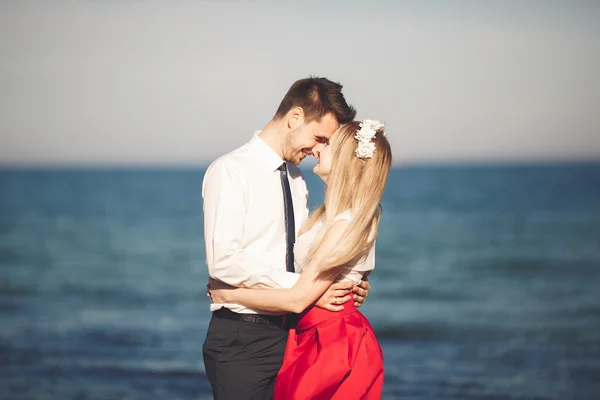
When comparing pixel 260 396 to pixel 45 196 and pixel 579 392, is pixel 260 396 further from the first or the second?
pixel 45 196

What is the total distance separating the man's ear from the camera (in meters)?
3.35

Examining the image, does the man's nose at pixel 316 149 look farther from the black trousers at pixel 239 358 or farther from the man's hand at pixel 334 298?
the black trousers at pixel 239 358

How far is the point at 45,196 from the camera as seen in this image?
1748 inches

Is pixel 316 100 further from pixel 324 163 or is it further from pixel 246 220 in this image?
pixel 246 220

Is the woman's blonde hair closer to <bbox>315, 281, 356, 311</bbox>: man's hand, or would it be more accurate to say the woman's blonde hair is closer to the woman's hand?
<bbox>315, 281, 356, 311</bbox>: man's hand

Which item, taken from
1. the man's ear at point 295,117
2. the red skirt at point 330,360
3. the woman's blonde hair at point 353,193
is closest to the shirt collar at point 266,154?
the man's ear at point 295,117

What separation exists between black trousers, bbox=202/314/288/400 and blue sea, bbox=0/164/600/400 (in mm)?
3471

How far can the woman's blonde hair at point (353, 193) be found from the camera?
10.2 ft

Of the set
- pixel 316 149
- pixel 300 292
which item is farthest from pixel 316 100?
pixel 300 292

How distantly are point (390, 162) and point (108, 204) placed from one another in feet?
117

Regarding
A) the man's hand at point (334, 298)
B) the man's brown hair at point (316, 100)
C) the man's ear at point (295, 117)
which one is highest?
the man's brown hair at point (316, 100)

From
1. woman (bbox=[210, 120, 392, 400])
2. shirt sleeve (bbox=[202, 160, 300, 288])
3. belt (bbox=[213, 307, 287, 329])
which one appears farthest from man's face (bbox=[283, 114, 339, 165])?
belt (bbox=[213, 307, 287, 329])

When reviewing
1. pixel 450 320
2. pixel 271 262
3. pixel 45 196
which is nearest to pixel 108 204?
pixel 45 196

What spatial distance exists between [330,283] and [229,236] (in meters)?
0.50
